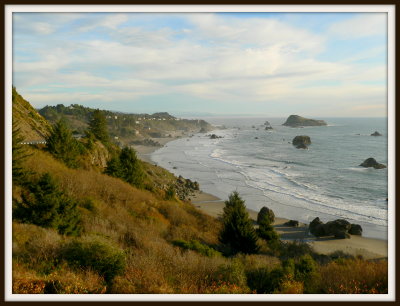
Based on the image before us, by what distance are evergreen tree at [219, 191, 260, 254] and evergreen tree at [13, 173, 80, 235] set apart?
9503mm

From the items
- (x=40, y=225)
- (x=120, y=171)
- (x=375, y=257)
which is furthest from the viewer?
(x=120, y=171)

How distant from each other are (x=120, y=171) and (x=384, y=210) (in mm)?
30535

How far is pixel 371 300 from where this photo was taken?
6543 mm

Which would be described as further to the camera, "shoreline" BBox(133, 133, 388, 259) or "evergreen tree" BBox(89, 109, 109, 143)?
"evergreen tree" BBox(89, 109, 109, 143)

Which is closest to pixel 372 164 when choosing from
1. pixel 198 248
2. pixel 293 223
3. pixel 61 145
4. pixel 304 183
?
pixel 304 183

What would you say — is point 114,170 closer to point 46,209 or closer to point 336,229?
point 46,209

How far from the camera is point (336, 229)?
987 inches

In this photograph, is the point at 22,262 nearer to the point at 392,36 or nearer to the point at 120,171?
the point at 392,36

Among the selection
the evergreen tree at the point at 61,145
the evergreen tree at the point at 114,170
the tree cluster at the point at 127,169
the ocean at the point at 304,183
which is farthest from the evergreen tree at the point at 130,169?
the ocean at the point at 304,183

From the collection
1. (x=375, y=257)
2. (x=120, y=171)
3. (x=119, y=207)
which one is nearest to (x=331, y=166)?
(x=375, y=257)

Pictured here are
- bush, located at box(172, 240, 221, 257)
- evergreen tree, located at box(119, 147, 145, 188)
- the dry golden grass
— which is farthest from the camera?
evergreen tree, located at box(119, 147, 145, 188)

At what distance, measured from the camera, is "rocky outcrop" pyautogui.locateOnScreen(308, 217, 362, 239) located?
24891mm

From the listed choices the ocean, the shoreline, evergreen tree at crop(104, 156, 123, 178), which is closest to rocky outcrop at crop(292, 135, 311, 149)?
the ocean

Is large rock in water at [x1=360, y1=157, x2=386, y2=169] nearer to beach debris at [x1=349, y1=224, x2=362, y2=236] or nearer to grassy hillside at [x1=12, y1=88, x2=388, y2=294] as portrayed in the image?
beach debris at [x1=349, y1=224, x2=362, y2=236]
